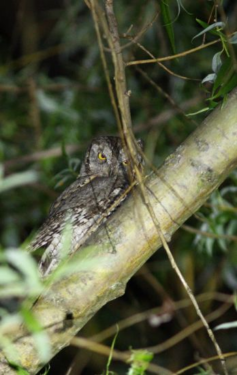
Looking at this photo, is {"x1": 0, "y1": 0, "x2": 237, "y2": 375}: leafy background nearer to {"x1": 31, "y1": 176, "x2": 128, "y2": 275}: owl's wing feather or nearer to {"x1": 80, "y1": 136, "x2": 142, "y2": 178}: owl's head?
{"x1": 80, "y1": 136, "x2": 142, "y2": 178}: owl's head

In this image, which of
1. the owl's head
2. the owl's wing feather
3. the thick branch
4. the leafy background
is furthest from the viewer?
the leafy background

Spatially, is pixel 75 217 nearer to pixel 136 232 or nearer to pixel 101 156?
pixel 101 156

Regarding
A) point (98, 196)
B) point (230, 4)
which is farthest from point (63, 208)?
point (230, 4)

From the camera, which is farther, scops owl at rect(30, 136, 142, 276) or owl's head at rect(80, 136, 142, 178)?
owl's head at rect(80, 136, 142, 178)

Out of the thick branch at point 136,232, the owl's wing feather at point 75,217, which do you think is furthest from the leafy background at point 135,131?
the thick branch at point 136,232

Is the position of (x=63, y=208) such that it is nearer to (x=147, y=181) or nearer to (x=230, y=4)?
(x=147, y=181)

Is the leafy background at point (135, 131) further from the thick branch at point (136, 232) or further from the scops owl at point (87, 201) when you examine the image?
the thick branch at point (136, 232)

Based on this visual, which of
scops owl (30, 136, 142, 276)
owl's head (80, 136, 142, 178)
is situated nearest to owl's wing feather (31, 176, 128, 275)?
scops owl (30, 136, 142, 276)
